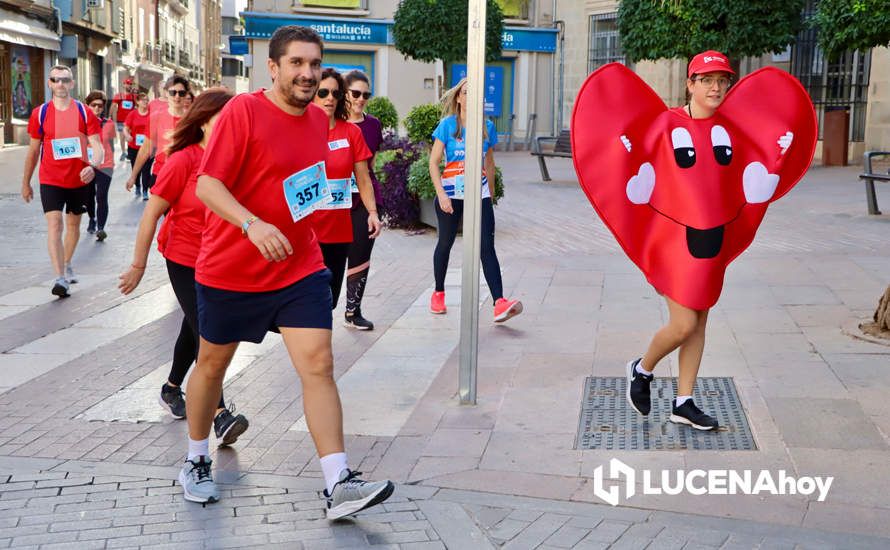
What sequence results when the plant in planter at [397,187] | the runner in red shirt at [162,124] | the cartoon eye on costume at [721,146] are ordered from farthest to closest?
the plant in planter at [397,187] → the runner in red shirt at [162,124] → the cartoon eye on costume at [721,146]

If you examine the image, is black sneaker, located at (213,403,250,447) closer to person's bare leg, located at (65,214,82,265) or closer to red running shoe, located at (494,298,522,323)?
red running shoe, located at (494,298,522,323)

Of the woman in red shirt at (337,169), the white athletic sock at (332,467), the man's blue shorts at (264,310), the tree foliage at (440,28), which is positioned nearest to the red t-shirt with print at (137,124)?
the woman in red shirt at (337,169)

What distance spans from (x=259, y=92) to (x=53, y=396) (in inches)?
102

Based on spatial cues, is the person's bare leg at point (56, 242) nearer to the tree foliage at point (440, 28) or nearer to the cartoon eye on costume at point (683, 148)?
the cartoon eye on costume at point (683, 148)

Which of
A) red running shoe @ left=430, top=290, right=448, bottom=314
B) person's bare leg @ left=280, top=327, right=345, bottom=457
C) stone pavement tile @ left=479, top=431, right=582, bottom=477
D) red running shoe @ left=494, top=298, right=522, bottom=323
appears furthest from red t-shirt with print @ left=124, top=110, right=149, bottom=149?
person's bare leg @ left=280, top=327, right=345, bottom=457

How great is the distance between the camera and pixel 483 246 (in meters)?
7.62

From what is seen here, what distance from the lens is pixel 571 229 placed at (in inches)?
509

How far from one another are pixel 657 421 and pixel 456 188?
309cm

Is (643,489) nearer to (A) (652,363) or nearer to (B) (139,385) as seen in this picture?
(A) (652,363)

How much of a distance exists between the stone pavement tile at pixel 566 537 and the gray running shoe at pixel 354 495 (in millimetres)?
577

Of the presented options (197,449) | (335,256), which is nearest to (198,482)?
(197,449)

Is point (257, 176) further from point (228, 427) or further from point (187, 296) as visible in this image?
point (228, 427)

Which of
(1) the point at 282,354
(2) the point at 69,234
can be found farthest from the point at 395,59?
(1) the point at 282,354

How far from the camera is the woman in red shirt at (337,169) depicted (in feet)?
21.2
